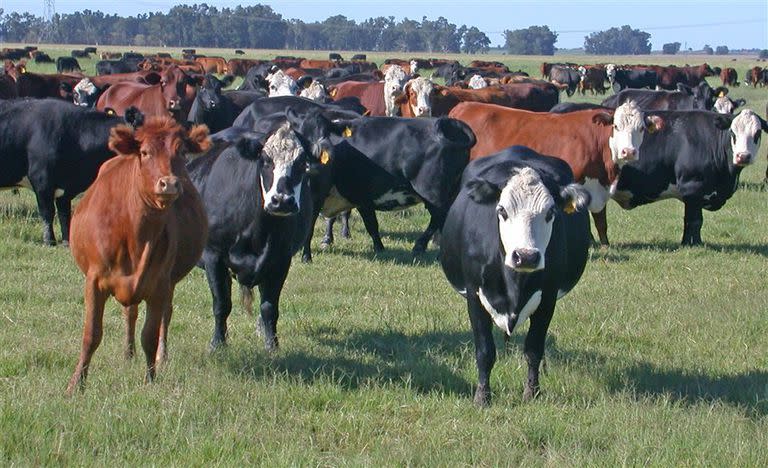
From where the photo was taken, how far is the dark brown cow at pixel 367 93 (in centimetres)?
2000

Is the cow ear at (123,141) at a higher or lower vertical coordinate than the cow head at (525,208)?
higher

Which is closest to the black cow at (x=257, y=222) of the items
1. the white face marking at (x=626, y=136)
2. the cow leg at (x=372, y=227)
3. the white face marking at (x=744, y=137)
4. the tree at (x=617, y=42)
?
the cow leg at (x=372, y=227)

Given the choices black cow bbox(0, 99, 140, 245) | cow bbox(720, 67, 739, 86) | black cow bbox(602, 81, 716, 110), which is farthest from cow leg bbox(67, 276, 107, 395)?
cow bbox(720, 67, 739, 86)

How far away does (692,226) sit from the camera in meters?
12.2

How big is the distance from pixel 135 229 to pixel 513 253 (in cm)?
186

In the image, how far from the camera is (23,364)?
6.29m

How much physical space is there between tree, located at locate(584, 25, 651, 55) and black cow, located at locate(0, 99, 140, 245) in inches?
7418

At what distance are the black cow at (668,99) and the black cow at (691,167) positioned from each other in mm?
8163

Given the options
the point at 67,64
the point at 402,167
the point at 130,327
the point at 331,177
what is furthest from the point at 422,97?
the point at 67,64

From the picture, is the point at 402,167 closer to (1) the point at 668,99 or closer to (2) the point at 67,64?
(1) the point at 668,99

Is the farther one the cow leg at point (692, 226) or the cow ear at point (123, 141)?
the cow leg at point (692, 226)

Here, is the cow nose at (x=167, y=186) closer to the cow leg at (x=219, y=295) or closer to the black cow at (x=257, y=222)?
the black cow at (x=257, y=222)

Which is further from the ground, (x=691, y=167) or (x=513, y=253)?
(x=513, y=253)

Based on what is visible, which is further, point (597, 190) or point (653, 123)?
point (653, 123)
